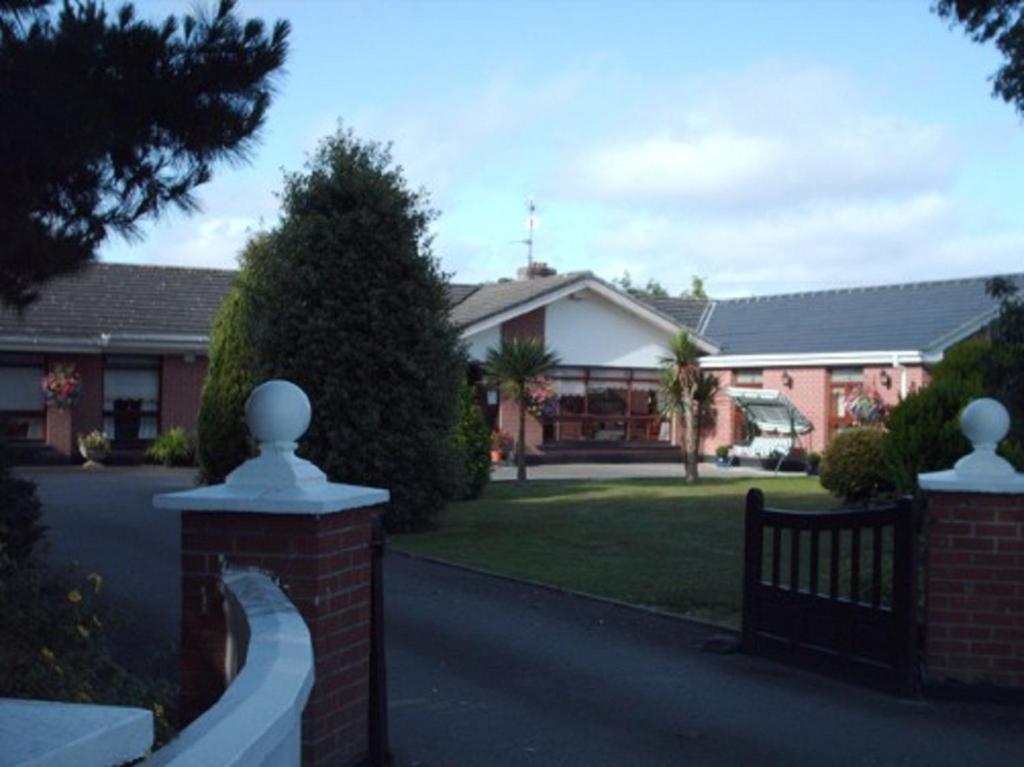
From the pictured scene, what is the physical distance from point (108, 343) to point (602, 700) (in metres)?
24.5

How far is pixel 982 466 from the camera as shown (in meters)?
A: 8.12

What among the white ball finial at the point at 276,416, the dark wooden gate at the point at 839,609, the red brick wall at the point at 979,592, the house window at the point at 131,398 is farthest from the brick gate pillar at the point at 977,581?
the house window at the point at 131,398

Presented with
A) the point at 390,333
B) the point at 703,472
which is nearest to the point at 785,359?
the point at 703,472

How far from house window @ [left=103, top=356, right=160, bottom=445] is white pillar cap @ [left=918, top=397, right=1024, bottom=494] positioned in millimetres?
25903

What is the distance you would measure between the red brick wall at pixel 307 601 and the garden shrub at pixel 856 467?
1508cm

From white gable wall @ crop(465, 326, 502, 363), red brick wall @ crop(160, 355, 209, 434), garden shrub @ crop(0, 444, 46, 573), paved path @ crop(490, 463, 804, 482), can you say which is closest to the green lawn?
garden shrub @ crop(0, 444, 46, 573)

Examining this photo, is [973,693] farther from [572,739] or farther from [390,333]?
[390,333]

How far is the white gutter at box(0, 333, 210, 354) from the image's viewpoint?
29734mm

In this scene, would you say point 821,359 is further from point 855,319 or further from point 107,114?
point 107,114

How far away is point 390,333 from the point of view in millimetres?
16562

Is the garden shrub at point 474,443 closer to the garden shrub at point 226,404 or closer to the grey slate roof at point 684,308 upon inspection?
the garden shrub at point 226,404

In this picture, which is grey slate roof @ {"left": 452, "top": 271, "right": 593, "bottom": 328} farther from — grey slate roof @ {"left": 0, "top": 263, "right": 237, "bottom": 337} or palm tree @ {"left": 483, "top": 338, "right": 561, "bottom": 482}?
grey slate roof @ {"left": 0, "top": 263, "right": 237, "bottom": 337}

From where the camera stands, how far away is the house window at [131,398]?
31438 mm

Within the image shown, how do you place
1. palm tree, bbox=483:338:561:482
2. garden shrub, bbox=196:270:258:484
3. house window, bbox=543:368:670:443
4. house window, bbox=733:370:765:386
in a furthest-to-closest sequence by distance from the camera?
house window, bbox=733:370:765:386, house window, bbox=543:368:670:443, palm tree, bbox=483:338:561:482, garden shrub, bbox=196:270:258:484
